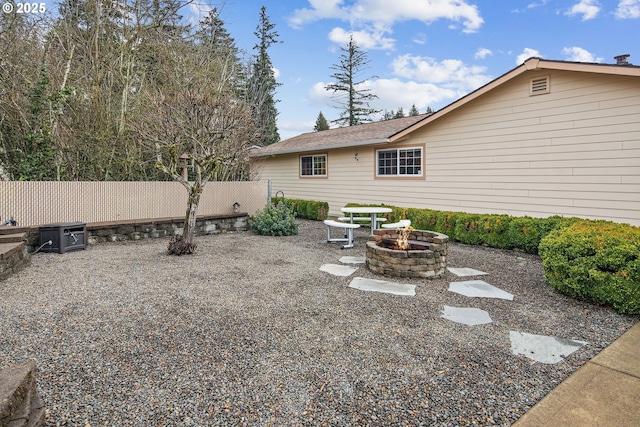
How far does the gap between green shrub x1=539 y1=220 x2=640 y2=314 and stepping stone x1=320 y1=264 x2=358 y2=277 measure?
8.49 feet

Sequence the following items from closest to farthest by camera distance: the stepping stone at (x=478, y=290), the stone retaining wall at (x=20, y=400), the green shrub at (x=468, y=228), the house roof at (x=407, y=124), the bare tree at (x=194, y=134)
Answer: the stone retaining wall at (x=20, y=400) → the stepping stone at (x=478, y=290) → the house roof at (x=407, y=124) → the bare tree at (x=194, y=134) → the green shrub at (x=468, y=228)

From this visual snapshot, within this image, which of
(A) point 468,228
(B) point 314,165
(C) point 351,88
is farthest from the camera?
(C) point 351,88

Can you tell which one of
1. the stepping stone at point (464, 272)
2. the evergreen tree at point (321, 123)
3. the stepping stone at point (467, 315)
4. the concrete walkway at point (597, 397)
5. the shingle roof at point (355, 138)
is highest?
the evergreen tree at point (321, 123)

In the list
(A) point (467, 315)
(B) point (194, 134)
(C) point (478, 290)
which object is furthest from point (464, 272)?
(B) point (194, 134)

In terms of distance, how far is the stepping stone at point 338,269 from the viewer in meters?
5.12

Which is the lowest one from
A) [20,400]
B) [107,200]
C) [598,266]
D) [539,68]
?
[20,400]

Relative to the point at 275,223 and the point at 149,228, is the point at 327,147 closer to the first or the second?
the point at 275,223

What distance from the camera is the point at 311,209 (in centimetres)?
1202

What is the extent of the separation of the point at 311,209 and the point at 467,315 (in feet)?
28.5

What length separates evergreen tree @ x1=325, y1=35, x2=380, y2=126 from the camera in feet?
90.8

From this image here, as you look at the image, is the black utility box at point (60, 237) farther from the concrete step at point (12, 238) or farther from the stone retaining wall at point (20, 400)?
the stone retaining wall at point (20, 400)

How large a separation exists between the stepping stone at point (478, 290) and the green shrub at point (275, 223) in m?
4.89

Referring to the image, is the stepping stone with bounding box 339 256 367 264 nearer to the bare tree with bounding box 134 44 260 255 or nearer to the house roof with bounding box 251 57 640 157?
the bare tree with bounding box 134 44 260 255

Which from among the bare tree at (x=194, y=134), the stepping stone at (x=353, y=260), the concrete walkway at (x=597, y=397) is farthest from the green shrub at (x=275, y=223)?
the concrete walkway at (x=597, y=397)
